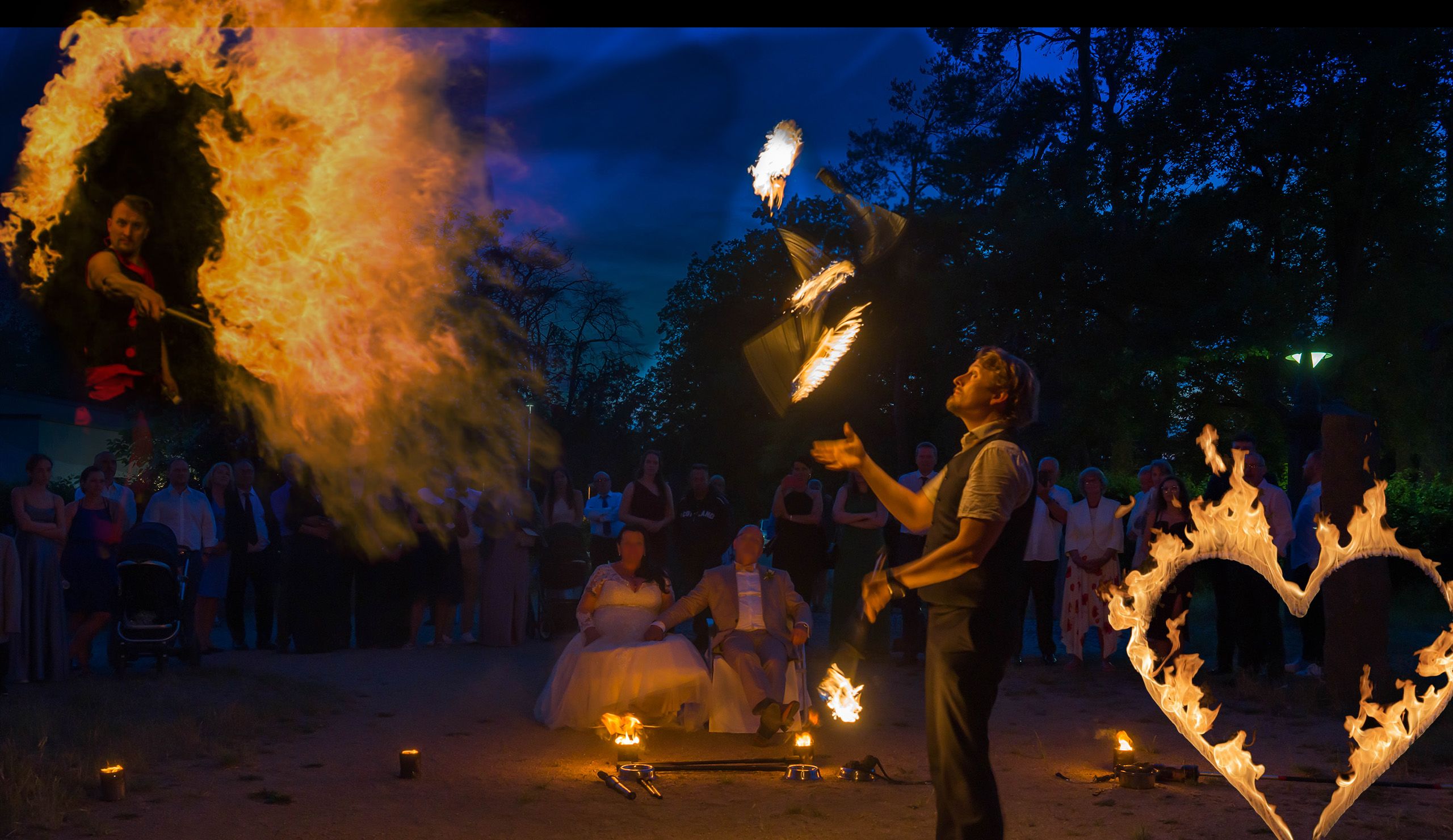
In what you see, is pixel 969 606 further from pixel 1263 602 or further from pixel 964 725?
pixel 1263 602

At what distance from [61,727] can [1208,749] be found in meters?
7.35

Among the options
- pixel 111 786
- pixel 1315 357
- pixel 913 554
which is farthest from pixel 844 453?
pixel 1315 357

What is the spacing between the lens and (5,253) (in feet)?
27.9

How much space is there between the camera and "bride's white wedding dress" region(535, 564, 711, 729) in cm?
810

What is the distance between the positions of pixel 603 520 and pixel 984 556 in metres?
10.0

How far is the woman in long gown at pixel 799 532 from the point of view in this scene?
11844 mm

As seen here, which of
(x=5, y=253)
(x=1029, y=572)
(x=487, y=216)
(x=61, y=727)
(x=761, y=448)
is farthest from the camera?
(x=761, y=448)

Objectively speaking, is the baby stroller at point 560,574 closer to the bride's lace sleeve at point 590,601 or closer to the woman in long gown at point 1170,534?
the bride's lace sleeve at point 590,601

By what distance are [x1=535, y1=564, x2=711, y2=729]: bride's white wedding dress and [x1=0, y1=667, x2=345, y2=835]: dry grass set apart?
195 centimetres

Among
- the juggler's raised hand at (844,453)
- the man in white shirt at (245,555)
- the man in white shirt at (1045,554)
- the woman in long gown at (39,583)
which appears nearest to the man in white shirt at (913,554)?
the man in white shirt at (1045,554)

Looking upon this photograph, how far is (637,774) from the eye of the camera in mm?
6773

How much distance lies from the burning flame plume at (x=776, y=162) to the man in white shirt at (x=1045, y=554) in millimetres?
4892

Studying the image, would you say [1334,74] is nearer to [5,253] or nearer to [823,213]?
[823,213]

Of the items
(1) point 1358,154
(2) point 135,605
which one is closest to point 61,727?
(2) point 135,605
